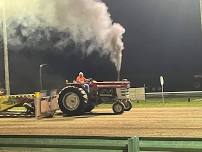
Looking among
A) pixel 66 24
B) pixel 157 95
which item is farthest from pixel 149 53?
pixel 66 24

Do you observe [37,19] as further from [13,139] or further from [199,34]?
[13,139]

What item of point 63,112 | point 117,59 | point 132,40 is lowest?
point 63,112

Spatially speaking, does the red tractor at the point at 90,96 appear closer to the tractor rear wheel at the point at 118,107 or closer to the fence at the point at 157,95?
the tractor rear wheel at the point at 118,107

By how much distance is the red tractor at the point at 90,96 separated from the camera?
1854 centimetres

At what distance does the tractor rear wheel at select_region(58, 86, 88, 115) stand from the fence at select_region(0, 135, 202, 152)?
483 inches

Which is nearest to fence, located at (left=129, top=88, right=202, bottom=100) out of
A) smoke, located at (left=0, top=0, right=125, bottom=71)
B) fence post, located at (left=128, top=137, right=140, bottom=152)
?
smoke, located at (left=0, top=0, right=125, bottom=71)

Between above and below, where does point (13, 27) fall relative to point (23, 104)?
above

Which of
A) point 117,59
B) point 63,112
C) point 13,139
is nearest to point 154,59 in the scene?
point 117,59

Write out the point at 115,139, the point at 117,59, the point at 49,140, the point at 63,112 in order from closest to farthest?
the point at 115,139, the point at 49,140, the point at 63,112, the point at 117,59

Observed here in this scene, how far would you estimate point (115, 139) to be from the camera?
5.43m

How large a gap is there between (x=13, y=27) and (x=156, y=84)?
48.8 feet

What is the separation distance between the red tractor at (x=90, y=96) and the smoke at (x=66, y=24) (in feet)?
17.2

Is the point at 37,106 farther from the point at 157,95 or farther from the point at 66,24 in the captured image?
the point at 157,95

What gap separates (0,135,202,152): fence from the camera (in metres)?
5.12
